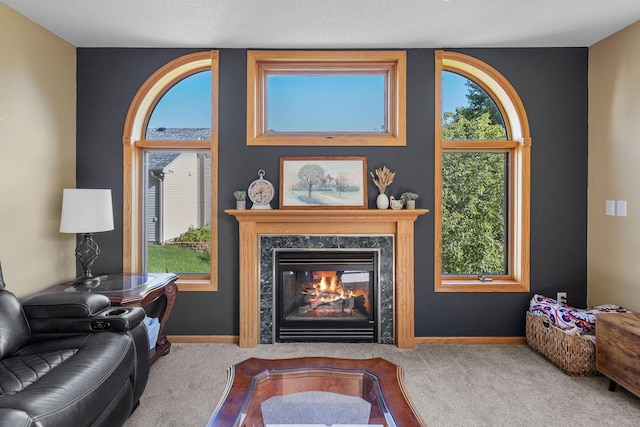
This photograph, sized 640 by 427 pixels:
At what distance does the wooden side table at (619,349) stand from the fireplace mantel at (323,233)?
1.36 metres

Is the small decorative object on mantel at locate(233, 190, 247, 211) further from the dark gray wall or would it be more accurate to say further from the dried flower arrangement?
the dried flower arrangement

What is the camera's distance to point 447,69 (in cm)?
361

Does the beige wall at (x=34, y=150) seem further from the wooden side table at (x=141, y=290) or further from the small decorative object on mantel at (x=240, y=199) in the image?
the small decorative object on mantel at (x=240, y=199)

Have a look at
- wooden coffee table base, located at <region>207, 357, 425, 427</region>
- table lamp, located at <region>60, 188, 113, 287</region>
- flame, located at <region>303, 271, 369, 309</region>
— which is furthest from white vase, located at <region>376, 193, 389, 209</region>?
table lamp, located at <region>60, 188, 113, 287</region>

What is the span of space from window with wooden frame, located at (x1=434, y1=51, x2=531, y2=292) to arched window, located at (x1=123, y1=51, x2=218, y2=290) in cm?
229

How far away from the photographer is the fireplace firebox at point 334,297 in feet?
11.1

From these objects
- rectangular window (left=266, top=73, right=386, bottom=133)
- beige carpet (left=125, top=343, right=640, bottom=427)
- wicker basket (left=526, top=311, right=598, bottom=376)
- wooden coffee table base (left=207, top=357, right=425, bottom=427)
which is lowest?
beige carpet (left=125, top=343, right=640, bottom=427)

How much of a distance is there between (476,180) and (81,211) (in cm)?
344

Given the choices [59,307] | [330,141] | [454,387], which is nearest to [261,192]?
[330,141]

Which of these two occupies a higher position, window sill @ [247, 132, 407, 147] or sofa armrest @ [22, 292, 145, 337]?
Result: window sill @ [247, 132, 407, 147]

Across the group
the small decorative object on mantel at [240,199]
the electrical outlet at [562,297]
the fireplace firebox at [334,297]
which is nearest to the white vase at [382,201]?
the fireplace firebox at [334,297]

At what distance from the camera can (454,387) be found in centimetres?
262

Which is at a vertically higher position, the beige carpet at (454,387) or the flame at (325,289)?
the flame at (325,289)

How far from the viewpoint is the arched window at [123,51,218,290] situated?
11.7 feet
